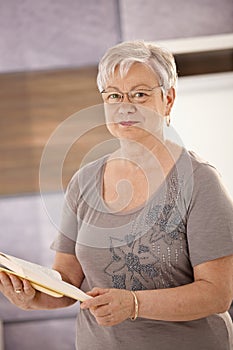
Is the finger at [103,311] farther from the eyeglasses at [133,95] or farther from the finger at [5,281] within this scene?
the eyeglasses at [133,95]

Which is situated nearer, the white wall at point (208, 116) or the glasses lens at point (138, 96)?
the glasses lens at point (138, 96)

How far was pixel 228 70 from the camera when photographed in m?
3.89

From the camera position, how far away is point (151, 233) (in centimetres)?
173

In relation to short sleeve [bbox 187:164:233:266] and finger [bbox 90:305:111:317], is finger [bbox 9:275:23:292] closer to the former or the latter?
finger [bbox 90:305:111:317]

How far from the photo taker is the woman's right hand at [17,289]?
5.56 ft

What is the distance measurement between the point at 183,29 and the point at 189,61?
0.59 feet

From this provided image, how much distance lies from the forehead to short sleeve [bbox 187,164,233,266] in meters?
0.28

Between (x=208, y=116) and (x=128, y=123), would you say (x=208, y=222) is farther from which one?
(x=208, y=116)

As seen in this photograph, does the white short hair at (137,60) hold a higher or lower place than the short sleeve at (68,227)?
higher

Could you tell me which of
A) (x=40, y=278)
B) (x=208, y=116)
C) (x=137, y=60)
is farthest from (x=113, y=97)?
(x=208, y=116)

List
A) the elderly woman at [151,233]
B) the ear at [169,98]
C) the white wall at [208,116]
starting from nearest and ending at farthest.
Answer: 1. the elderly woman at [151,233]
2. the ear at [169,98]
3. the white wall at [208,116]

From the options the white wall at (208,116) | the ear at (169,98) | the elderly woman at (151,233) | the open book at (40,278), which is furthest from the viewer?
the white wall at (208,116)

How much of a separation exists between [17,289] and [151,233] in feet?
1.15

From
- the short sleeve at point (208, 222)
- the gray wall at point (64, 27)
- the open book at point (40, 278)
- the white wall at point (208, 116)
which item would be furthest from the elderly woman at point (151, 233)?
the gray wall at point (64, 27)
